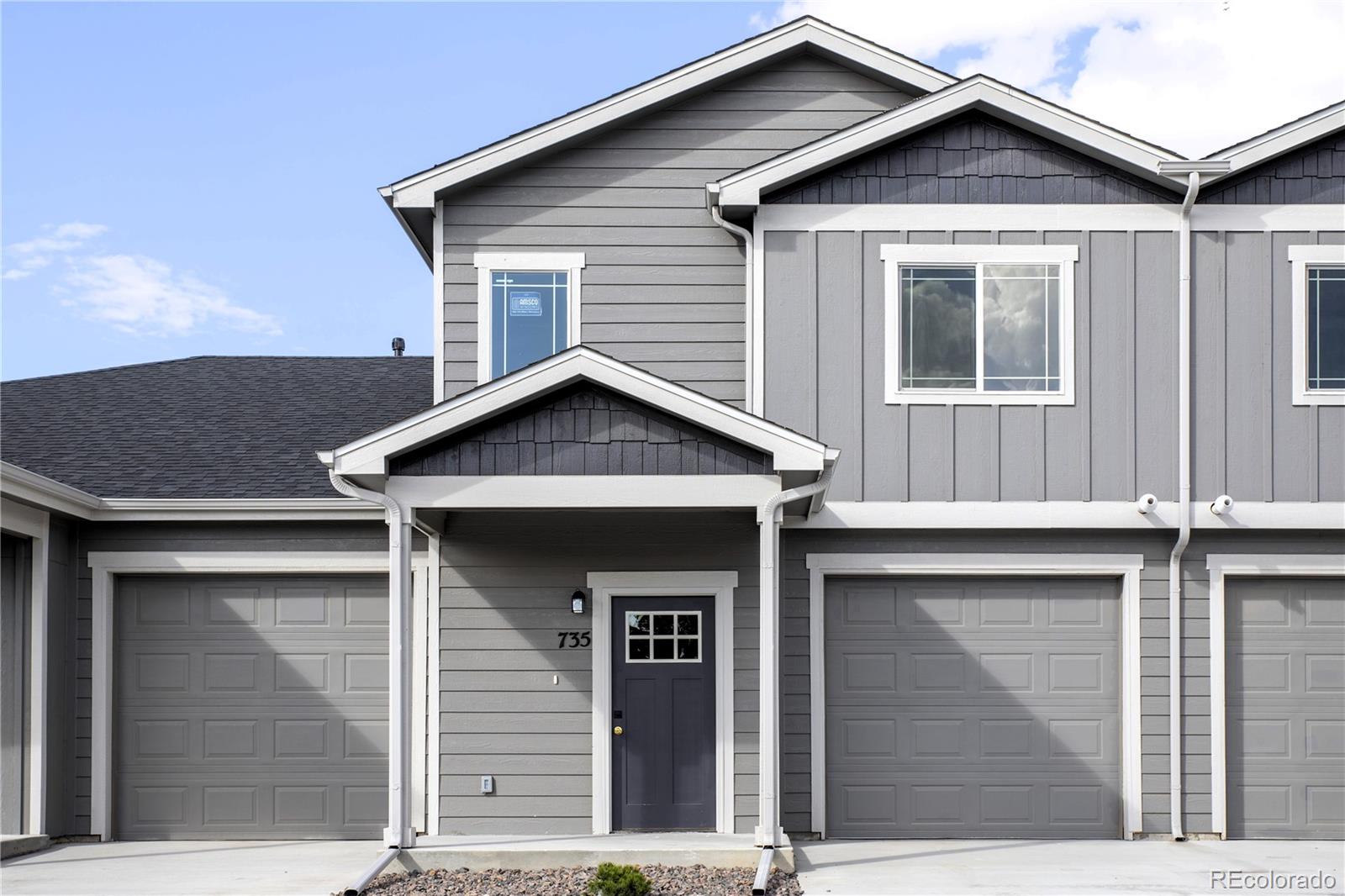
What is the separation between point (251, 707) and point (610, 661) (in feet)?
9.79

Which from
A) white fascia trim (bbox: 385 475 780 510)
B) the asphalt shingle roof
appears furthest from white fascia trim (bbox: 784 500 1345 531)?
the asphalt shingle roof

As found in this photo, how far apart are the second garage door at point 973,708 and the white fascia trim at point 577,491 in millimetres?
2027

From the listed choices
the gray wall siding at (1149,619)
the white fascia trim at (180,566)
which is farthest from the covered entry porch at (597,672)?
the white fascia trim at (180,566)

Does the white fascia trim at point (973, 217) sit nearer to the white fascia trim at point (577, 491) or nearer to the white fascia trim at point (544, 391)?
the white fascia trim at point (544, 391)

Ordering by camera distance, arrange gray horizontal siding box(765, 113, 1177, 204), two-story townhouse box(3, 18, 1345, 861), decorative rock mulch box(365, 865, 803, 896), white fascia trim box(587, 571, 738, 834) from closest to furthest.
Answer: decorative rock mulch box(365, 865, 803, 896), white fascia trim box(587, 571, 738, 834), two-story townhouse box(3, 18, 1345, 861), gray horizontal siding box(765, 113, 1177, 204)

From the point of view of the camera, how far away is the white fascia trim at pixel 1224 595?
9.30m

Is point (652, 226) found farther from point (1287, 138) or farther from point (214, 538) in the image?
point (1287, 138)

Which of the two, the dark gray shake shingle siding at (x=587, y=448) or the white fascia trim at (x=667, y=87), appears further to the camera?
the white fascia trim at (x=667, y=87)

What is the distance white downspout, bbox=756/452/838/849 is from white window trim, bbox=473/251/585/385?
2.68m

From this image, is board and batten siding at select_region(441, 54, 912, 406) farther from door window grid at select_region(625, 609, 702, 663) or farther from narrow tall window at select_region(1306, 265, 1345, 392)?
narrow tall window at select_region(1306, 265, 1345, 392)

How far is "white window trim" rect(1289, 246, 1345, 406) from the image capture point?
9375mm

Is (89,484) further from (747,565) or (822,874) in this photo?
(822,874)

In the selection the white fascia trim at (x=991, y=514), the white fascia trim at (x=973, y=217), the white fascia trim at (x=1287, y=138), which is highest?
the white fascia trim at (x=1287, y=138)

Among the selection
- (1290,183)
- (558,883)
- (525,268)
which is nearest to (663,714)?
(558,883)
